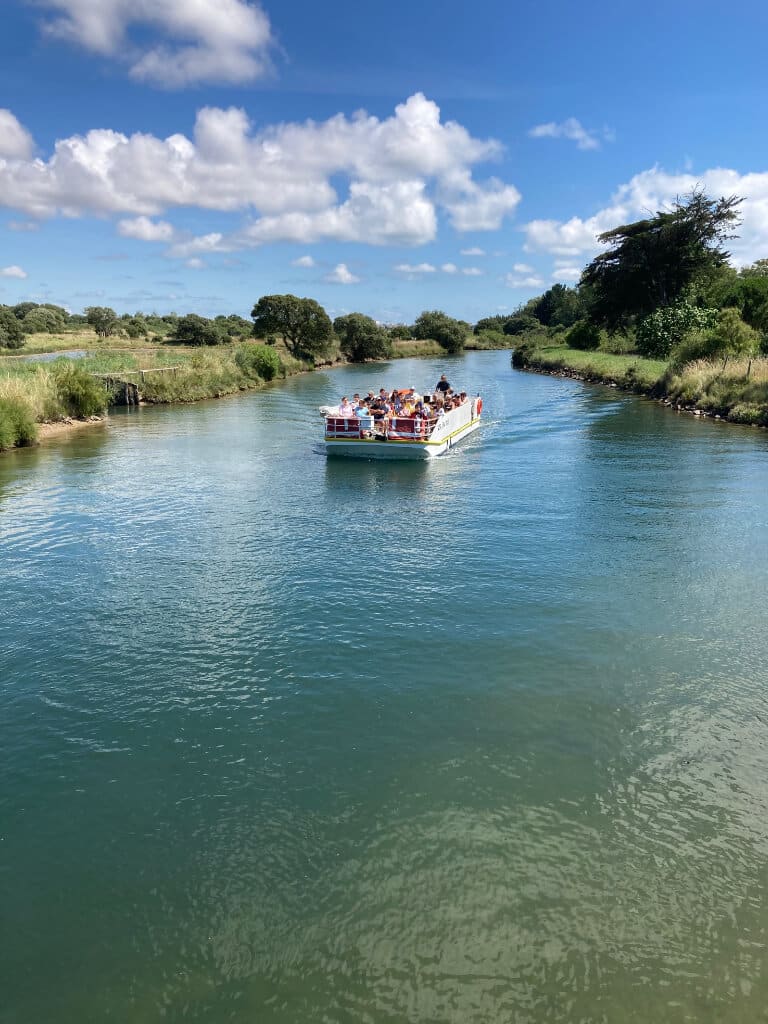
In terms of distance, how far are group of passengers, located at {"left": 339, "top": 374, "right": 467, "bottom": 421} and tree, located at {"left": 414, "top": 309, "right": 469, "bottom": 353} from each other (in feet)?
315

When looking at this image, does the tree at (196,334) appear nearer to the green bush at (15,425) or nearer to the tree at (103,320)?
the tree at (103,320)

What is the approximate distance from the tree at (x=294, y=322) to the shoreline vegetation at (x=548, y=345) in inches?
5.5

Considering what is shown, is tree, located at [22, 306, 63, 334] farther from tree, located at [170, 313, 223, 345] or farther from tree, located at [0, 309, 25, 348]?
tree, located at [170, 313, 223, 345]

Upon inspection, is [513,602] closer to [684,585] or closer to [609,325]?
[684,585]

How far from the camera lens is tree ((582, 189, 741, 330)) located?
198ft

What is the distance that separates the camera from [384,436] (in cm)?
2623

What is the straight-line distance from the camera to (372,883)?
6.58 metres

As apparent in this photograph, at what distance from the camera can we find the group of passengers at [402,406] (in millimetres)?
27031

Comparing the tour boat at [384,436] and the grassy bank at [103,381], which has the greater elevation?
the grassy bank at [103,381]

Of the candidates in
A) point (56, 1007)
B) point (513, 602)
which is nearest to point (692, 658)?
point (513, 602)

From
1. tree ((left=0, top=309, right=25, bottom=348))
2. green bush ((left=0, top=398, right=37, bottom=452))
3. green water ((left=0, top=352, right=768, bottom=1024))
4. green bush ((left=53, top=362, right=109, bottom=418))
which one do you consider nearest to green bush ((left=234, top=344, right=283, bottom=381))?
green bush ((left=53, top=362, right=109, bottom=418))

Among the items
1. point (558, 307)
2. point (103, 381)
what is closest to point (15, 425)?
point (103, 381)

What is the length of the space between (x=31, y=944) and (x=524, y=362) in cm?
7922

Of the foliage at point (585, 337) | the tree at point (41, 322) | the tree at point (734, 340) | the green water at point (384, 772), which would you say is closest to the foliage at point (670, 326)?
the tree at point (734, 340)
